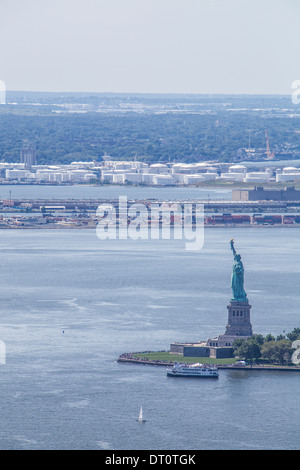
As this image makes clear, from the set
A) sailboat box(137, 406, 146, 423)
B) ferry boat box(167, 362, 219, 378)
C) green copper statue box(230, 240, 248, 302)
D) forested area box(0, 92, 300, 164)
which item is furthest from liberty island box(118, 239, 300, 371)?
forested area box(0, 92, 300, 164)

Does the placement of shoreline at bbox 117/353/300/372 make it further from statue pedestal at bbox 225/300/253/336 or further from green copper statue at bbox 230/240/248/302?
green copper statue at bbox 230/240/248/302

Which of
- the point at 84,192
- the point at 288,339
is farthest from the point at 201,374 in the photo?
the point at 84,192

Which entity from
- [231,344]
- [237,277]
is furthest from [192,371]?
[237,277]

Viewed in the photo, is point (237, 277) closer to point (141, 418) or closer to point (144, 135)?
point (141, 418)

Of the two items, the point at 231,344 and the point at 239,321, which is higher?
the point at 239,321

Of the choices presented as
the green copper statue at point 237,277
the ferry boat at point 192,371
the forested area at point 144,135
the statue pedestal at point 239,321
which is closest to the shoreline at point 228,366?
the ferry boat at point 192,371

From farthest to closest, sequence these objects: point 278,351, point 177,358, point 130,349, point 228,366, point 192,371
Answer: point 130,349
point 177,358
point 278,351
point 228,366
point 192,371

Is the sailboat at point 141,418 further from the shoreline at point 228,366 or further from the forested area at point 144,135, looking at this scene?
the forested area at point 144,135

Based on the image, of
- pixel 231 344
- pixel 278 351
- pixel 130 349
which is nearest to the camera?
pixel 278 351

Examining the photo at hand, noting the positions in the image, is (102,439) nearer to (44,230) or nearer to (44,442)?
(44,442)

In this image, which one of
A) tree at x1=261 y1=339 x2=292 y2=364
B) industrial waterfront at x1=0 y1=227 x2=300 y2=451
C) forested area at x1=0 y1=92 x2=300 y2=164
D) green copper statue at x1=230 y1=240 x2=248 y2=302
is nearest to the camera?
industrial waterfront at x1=0 y1=227 x2=300 y2=451
